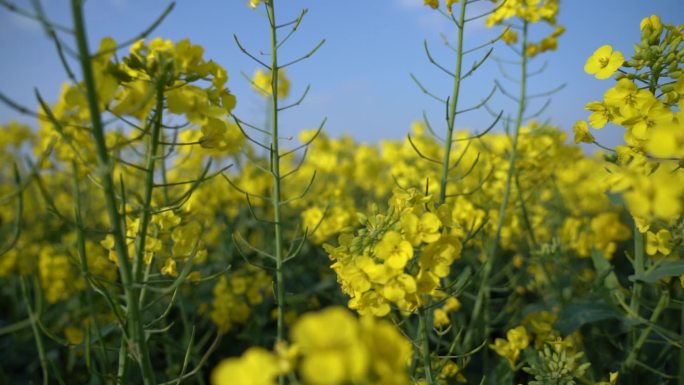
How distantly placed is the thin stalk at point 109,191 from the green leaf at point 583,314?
1.60 metres

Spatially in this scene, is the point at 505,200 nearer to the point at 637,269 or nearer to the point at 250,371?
the point at 637,269

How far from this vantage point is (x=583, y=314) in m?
1.89

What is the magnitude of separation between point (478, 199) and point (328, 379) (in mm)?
2328

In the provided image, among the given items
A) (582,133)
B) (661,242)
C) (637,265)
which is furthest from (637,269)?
(582,133)

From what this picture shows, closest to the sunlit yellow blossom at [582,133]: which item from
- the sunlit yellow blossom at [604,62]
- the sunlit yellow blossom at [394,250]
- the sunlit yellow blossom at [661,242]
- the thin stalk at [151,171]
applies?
the sunlit yellow blossom at [604,62]

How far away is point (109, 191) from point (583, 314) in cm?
184

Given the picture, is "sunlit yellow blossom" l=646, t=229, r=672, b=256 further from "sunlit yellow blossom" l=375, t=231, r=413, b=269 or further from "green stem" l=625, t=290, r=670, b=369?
"sunlit yellow blossom" l=375, t=231, r=413, b=269

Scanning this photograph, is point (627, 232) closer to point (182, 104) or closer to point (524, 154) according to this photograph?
point (524, 154)

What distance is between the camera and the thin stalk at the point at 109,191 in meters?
0.95

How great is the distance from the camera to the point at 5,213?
5.33 m

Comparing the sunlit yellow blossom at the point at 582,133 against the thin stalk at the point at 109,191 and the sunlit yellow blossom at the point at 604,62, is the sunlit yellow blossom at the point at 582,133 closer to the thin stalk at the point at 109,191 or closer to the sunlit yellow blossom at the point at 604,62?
the sunlit yellow blossom at the point at 604,62

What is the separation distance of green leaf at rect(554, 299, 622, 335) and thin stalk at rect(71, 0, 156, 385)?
1.60 meters

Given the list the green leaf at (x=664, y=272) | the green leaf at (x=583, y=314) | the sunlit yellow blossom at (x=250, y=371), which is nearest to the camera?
the sunlit yellow blossom at (x=250, y=371)

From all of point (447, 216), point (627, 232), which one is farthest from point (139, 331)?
point (627, 232)
